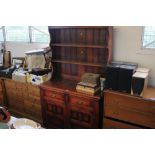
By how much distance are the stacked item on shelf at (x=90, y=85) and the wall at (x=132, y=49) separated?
422 mm

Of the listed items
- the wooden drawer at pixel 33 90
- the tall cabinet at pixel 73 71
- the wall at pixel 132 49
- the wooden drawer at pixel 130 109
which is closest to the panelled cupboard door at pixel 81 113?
the tall cabinet at pixel 73 71

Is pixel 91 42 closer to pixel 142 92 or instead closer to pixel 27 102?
pixel 142 92

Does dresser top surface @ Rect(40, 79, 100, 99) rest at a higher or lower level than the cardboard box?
lower

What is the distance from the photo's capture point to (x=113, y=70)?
202cm

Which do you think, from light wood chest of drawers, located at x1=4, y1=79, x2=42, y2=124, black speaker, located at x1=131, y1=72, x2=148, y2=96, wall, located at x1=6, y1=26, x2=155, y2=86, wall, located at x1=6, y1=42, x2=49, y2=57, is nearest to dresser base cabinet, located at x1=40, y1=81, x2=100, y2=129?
light wood chest of drawers, located at x1=4, y1=79, x2=42, y2=124

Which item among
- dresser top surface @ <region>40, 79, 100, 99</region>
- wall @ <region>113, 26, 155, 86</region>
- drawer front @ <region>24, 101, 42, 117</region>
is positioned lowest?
drawer front @ <region>24, 101, 42, 117</region>

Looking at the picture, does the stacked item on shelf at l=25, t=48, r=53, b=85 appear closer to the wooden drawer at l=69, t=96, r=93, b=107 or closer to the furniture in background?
the wooden drawer at l=69, t=96, r=93, b=107

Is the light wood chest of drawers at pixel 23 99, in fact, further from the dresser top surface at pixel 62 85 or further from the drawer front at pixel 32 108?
the dresser top surface at pixel 62 85

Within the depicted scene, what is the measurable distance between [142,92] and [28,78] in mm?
1748

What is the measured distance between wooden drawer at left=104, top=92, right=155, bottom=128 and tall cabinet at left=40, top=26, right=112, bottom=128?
0.17 meters

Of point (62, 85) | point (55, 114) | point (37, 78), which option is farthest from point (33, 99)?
point (62, 85)

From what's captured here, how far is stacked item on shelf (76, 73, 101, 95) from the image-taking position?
224cm

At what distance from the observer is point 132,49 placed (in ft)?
7.47

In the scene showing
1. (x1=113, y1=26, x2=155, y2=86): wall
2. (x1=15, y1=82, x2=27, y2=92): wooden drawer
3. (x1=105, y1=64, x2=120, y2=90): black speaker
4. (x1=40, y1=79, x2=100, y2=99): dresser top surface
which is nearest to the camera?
(x1=105, y1=64, x2=120, y2=90): black speaker
